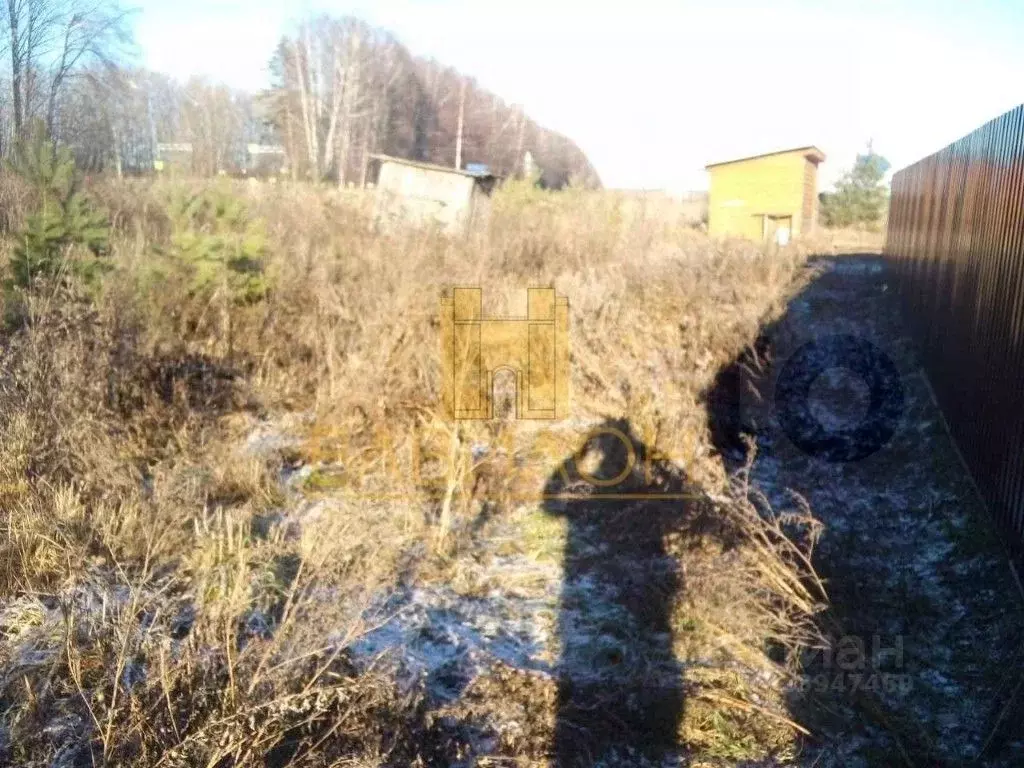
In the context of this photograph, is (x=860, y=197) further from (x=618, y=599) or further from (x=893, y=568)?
(x=618, y=599)

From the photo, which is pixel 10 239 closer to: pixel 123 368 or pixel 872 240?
pixel 123 368

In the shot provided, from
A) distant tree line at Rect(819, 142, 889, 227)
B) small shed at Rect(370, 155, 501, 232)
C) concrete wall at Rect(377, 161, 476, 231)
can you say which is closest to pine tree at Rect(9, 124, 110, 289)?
small shed at Rect(370, 155, 501, 232)

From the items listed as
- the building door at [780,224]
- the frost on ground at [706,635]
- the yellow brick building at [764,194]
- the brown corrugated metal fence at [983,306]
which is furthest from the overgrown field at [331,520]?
the yellow brick building at [764,194]

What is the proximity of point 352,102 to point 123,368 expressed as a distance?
19761 mm

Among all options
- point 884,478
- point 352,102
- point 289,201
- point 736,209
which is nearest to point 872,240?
point 736,209

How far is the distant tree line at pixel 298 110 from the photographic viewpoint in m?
16.9

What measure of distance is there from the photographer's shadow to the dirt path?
2.14ft

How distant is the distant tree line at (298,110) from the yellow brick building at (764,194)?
3917mm

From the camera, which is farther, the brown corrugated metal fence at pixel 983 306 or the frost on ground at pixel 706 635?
the brown corrugated metal fence at pixel 983 306

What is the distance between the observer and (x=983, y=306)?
18.1 ft

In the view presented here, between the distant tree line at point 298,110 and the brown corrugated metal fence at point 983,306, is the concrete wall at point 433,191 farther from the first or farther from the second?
the brown corrugated metal fence at point 983,306
